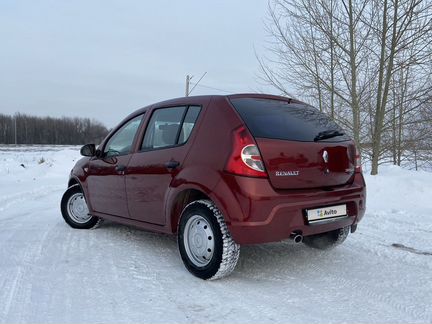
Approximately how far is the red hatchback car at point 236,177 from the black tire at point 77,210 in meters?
1.33

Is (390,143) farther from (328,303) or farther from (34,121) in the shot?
(34,121)

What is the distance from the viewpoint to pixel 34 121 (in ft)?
336

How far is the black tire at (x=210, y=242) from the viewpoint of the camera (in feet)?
11.4

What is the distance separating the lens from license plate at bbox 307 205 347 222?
3510 mm

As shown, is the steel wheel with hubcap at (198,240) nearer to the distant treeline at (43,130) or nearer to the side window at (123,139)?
the side window at (123,139)

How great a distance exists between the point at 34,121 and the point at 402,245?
356 ft

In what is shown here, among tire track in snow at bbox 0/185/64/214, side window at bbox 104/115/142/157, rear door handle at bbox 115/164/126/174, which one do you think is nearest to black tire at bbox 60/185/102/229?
side window at bbox 104/115/142/157

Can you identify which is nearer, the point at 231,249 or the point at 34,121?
the point at 231,249

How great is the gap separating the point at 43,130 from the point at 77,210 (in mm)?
103776

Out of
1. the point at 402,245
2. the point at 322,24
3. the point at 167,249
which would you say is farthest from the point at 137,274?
the point at 322,24

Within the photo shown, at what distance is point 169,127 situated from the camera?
427 centimetres

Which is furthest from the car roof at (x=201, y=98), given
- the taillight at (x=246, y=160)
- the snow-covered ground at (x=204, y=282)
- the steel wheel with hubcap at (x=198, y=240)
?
the snow-covered ground at (x=204, y=282)

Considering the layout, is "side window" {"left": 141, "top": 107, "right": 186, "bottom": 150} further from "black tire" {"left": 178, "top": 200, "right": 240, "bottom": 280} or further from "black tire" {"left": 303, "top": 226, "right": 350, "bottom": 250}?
"black tire" {"left": 303, "top": 226, "right": 350, "bottom": 250}

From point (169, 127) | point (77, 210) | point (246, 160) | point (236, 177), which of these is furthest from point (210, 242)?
point (77, 210)
